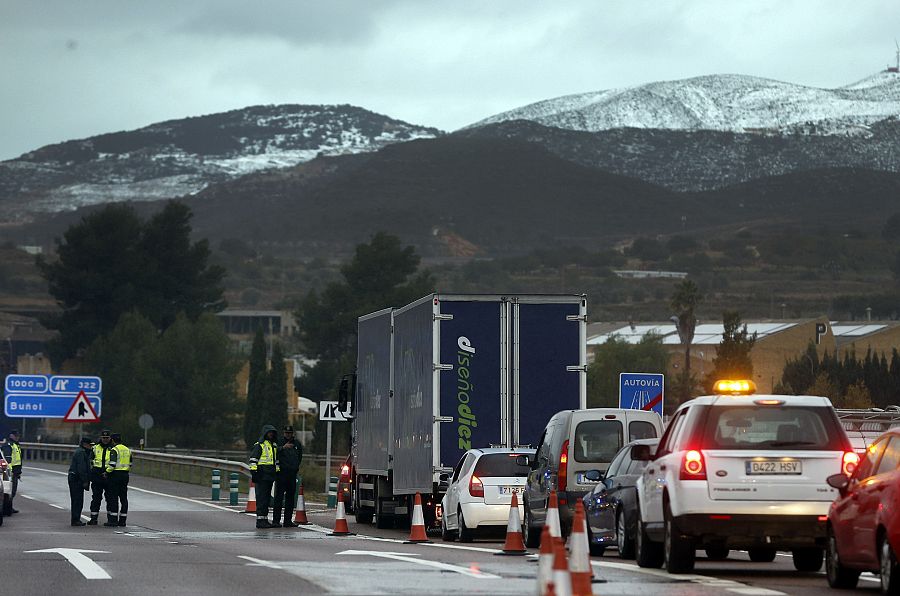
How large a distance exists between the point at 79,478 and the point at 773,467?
18832 millimetres

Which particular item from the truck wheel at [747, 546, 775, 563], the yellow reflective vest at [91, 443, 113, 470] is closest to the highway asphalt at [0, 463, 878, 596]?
the truck wheel at [747, 546, 775, 563]

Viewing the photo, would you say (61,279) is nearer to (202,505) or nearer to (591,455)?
(202,505)

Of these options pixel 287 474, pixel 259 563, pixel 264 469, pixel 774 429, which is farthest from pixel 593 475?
pixel 287 474

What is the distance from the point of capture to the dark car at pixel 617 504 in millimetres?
20125

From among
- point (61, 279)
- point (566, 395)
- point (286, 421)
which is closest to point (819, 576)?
point (566, 395)

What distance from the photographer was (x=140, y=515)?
37.7 meters

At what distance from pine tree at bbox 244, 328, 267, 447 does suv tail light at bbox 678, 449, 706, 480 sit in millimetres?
98773

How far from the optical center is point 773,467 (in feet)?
55.1

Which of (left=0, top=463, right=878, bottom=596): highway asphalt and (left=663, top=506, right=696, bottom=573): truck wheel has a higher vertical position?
(left=663, top=506, right=696, bottom=573): truck wheel

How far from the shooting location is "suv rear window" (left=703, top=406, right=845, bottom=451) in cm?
1689

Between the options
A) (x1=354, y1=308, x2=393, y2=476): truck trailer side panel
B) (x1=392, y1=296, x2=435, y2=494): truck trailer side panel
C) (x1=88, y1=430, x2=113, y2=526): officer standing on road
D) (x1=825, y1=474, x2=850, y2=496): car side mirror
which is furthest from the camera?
(x1=88, y1=430, x2=113, y2=526): officer standing on road

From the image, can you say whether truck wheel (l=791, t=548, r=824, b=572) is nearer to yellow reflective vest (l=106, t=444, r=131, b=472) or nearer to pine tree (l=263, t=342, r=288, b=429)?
yellow reflective vest (l=106, t=444, r=131, b=472)

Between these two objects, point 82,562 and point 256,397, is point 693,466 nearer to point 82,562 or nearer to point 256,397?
point 82,562

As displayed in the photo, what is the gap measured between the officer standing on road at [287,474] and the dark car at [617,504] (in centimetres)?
959
